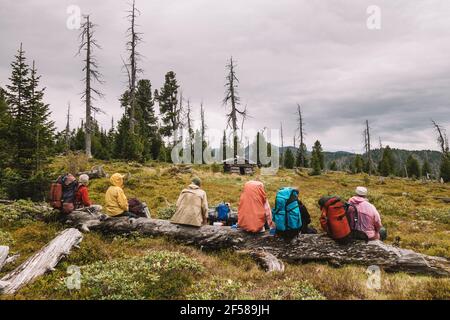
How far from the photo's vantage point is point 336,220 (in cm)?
790

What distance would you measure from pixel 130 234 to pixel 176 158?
35.4 meters

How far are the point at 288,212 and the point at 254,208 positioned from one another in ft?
3.19

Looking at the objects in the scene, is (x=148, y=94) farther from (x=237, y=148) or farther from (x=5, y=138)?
(x=5, y=138)

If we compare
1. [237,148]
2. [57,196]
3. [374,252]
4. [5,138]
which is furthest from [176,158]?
[374,252]

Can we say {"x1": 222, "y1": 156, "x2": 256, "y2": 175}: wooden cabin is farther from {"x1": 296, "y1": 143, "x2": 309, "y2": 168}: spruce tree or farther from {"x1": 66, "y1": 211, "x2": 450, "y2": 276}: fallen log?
{"x1": 296, "y1": 143, "x2": 309, "y2": 168}: spruce tree

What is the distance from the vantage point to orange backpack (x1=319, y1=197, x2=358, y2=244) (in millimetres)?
7902

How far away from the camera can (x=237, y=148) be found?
149 ft

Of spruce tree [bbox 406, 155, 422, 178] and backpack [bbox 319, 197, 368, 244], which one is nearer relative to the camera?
backpack [bbox 319, 197, 368, 244]

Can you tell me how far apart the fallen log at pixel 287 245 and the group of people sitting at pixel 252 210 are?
0.27 meters

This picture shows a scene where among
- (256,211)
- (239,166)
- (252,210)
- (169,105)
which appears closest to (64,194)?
(252,210)

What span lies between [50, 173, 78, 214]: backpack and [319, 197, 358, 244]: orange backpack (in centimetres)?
781

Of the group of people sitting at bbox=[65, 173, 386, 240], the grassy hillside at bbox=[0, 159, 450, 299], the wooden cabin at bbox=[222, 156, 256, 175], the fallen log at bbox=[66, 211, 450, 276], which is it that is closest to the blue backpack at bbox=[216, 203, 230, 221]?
the group of people sitting at bbox=[65, 173, 386, 240]

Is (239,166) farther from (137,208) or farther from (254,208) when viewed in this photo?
(254,208)
